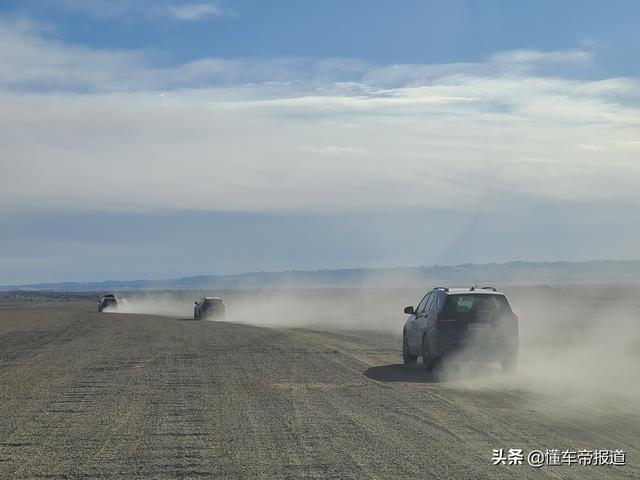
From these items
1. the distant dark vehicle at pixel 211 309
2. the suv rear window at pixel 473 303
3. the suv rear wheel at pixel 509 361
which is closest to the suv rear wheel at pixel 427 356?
the suv rear window at pixel 473 303

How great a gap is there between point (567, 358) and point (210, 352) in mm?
9454

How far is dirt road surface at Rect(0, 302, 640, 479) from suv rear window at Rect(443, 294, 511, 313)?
158 centimetres

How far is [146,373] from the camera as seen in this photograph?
2000 centimetres

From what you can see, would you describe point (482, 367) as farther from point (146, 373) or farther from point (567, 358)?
point (146, 373)

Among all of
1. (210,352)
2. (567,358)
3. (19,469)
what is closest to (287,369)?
(210,352)

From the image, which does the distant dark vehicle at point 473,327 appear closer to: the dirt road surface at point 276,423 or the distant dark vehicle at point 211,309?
the dirt road surface at point 276,423

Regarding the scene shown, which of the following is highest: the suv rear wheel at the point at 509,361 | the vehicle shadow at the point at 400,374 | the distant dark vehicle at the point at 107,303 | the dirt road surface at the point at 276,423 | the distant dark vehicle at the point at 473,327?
the distant dark vehicle at the point at 107,303

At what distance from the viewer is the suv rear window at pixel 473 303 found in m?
20.5

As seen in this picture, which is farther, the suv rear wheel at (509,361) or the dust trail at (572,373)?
the suv rear wheel at (509,361)

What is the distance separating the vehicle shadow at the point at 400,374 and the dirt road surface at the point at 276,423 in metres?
0.04

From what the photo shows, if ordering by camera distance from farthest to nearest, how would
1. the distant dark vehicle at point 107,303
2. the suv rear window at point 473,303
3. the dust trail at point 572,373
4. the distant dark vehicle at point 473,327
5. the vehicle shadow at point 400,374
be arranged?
the distant dark vehicle at point 107,303 → the suv rear window at point 473,303 → the distant dark vehicle at point 473,327 → the vehicle shadow at point 400,374 → the dust trail at point 572,373

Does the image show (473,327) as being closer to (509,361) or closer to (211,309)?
(509,361)

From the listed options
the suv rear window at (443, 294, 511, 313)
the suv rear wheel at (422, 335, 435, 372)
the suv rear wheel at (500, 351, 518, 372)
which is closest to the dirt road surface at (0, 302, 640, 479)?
the suv rear wheel at (422, 335, 435, 372)

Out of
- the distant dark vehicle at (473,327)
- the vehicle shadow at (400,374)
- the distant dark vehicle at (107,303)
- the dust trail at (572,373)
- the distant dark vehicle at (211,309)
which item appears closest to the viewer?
the dust trail at (572,373)
